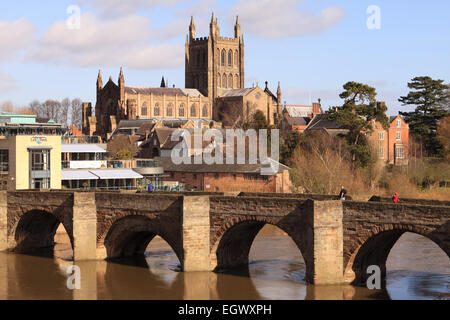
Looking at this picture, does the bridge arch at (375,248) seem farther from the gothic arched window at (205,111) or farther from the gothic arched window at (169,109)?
the gothic arched window at (205,111)

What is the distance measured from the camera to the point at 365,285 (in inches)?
1251

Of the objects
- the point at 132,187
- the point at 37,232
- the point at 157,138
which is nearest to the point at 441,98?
the point at 157,138

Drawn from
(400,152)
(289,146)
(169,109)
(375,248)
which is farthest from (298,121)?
(375,248)

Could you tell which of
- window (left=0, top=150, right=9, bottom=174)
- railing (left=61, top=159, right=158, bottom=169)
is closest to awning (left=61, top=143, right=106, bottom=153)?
railing (left=61, top=159, right=158, bottom=169)

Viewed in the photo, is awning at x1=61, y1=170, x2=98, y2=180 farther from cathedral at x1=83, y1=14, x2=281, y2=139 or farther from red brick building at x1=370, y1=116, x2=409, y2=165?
cathedral at x1=83, y1=14, x2=281, y2=139

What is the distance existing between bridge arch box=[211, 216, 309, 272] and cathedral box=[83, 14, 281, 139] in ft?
271

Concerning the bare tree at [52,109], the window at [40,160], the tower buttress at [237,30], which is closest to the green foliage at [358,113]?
the window at [40,160]

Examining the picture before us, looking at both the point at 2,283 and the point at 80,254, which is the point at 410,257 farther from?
the point at 2,283

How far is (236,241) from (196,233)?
Answer: 278 cm

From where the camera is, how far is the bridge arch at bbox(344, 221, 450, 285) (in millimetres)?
28859

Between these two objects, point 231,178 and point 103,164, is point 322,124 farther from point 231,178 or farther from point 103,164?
point 103,164

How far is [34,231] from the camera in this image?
45125 mm

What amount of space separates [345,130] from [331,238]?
54.8 m

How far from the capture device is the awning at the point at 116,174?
205 feet
